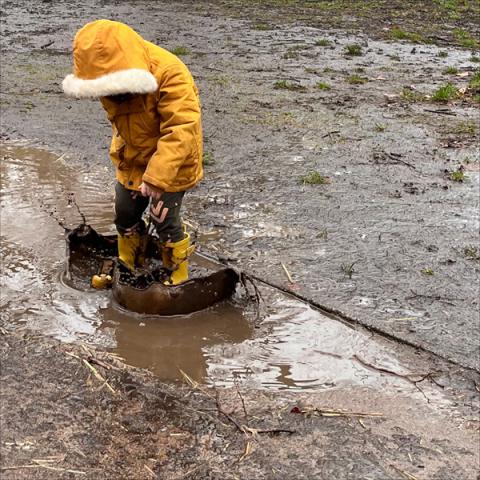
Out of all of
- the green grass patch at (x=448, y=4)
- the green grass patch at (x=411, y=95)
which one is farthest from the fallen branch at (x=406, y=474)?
the green grass patch at (x=448, y=4)

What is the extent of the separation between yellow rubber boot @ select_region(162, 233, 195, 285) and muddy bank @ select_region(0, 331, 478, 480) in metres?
0.85

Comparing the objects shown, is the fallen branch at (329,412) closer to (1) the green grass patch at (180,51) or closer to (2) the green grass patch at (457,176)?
(2) the green grass patch at (457,176)

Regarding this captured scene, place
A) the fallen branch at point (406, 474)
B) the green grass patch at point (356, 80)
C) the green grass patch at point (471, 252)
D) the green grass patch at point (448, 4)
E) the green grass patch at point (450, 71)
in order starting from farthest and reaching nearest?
the green grass patch at point (448, 4) < the green grass patch at point (450, 71) < the green grass patch at point (356, 80) < the green grass patch at point (471, 252) < the fallen branch at point (406, 474)

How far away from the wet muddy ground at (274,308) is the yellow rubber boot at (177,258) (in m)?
0.31

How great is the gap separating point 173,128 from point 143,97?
0.80 feet

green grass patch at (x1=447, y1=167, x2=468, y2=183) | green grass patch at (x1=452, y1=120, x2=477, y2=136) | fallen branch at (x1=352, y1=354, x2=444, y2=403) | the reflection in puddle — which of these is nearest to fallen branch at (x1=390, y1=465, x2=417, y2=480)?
fallen branch at (x1=352, y1=354, x2=444, y2=403)

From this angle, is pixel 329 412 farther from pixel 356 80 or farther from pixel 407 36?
pixel 407 36

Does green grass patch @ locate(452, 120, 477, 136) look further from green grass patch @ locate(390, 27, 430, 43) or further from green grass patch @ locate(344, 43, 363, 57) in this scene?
green grass patch @ locate(390, 27, 430, 43)

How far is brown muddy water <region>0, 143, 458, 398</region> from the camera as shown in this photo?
381 cm

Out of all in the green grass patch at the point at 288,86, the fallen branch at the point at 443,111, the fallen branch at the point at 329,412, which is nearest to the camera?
the fallen branch at the point at 329,412

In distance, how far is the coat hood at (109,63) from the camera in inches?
144

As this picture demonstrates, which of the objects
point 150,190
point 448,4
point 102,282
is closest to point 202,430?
point 150,190

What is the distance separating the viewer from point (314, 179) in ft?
20.9

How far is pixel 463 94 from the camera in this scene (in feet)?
30.8
